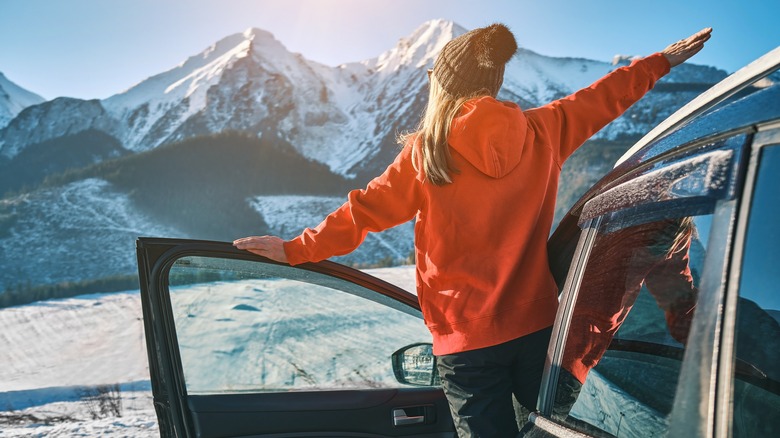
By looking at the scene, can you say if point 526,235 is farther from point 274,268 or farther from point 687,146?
point 274,268

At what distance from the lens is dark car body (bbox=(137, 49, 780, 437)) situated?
733 mm

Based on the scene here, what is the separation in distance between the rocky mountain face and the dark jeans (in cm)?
1748

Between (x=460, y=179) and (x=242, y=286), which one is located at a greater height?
(x=460, y=179)

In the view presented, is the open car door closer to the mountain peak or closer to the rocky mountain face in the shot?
the rocky mountain face

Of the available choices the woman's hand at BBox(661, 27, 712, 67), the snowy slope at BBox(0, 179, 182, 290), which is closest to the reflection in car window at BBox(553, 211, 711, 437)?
the woman's hand at BBox(661, 27, 712, 67)

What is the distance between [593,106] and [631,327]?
2.32ft

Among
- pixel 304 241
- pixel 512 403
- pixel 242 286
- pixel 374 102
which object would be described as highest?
pixel 374 102

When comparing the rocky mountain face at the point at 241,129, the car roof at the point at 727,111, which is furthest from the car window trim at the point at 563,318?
the rocky mountain face at the point at 241,129

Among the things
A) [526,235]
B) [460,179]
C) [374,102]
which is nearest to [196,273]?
[460,179]

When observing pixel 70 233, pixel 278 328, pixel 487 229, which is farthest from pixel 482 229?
pixel 70 233

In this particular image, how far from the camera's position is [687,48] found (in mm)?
1669

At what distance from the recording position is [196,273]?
1619mm

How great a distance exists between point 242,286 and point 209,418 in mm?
447

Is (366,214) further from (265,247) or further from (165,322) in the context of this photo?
(165,322)
